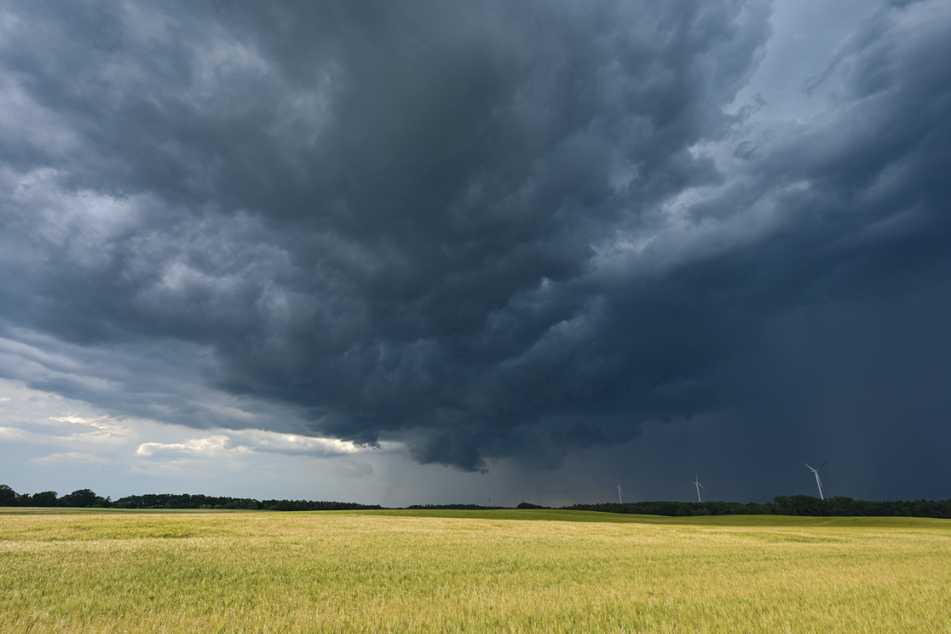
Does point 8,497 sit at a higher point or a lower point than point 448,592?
lower

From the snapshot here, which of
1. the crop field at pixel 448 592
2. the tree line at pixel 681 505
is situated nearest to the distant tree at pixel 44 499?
the tree line at pixel 681 505

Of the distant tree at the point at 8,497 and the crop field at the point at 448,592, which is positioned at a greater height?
the crop field at the point at 448,592

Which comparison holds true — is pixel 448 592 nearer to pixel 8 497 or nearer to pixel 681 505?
pixel 681 505

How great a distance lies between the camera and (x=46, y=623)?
751 centimetres

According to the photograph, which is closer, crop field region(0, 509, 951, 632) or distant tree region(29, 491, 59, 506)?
crop field region(0, 509, 951, 632)

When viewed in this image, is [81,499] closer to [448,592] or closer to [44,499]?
[44,499]

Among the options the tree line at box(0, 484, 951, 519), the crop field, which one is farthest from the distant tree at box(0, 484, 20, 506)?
the crop field

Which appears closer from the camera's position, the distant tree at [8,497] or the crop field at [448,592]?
the crop field at [448,592]

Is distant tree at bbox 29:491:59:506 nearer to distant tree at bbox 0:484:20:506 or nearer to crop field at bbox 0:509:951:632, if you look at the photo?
distant tree at bbox 0:484:20:506

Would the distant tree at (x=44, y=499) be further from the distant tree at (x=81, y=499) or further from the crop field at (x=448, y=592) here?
the crop field at (x=448, y=592)

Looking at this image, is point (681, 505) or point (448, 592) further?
point (681, 505)

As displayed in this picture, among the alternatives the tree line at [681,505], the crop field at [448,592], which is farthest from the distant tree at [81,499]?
the crop field at [448,592]

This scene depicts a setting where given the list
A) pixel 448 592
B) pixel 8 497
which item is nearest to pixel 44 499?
pixel 8 497

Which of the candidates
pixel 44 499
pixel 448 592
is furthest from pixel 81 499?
pixel 448 592
